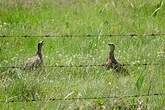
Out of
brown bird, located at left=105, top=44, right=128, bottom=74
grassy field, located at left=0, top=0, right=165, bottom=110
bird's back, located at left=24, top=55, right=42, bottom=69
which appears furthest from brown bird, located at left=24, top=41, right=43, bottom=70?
brown bird, located at left=105, top=44, right=128, bottom=74

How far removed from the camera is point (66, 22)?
9547 millimetres

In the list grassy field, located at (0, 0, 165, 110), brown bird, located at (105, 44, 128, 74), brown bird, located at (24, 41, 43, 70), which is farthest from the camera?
brown bird, located at (105, 44, 128, 74)

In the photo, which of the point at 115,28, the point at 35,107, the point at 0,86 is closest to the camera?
the point at 35,107

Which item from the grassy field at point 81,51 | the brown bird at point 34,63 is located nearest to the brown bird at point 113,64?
the grassy field at point 81,51

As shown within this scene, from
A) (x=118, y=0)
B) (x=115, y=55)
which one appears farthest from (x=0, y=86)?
(x=118, y=0)

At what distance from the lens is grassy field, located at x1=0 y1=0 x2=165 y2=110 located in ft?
20.3

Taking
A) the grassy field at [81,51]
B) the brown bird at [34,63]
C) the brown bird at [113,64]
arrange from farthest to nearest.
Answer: the brown bird at [113,64] → the brown bird at [34,63] → the grassy field at [81,51]

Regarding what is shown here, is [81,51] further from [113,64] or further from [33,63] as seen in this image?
[33,63]

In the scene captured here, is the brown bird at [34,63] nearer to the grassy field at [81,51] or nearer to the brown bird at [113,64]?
the grassy field at [81,51]

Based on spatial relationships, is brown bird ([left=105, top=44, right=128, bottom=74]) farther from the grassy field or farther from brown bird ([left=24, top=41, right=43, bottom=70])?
brown bird ([left=24, top=41, right=43, bottom=70])

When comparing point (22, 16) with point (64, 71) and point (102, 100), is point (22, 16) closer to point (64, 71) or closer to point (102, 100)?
point (64, 71)

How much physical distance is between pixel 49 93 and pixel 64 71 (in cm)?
75

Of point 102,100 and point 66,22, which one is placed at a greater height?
point 66,22

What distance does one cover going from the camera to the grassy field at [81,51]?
6.19 m
